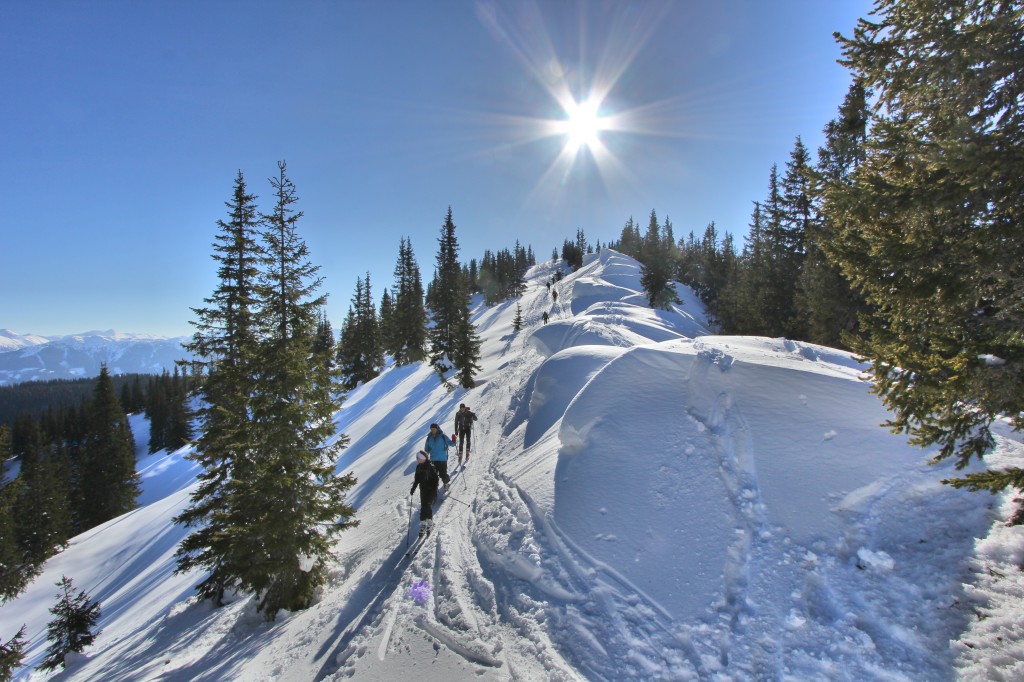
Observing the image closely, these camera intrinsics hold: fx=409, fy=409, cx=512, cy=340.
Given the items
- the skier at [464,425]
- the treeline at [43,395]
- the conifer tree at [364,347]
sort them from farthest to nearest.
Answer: the treeline at [43,395]
the conifer tree at [364,347]
the skier at [464,425]

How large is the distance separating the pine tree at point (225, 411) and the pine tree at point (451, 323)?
1323 cm

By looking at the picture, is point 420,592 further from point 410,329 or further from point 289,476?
point 410,329

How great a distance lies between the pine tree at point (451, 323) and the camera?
27.0m

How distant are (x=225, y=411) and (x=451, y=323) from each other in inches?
983

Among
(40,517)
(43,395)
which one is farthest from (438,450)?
(43,395)

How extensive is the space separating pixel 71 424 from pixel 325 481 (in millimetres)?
102644

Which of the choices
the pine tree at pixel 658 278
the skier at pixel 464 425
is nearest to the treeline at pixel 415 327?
the skier at pixel 464 425

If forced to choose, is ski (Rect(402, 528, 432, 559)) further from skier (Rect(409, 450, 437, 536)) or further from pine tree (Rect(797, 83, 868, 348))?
pine tree (Rect(797, 83, 868, 348))

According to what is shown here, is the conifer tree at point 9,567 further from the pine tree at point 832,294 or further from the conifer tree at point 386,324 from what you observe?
the pine tree at point 832,294

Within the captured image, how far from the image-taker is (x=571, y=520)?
713 centimetres

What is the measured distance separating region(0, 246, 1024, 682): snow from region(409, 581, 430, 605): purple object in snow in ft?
0.11

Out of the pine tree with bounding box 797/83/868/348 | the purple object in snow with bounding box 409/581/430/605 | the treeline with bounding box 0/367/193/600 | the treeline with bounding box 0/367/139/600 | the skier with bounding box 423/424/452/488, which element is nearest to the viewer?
the purple object in snow with bounding box 409/581/430/605

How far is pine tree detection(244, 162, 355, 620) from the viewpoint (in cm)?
962

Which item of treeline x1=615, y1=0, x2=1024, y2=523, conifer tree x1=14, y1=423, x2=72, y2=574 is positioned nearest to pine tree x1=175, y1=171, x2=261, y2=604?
treeline x1=615, y1=0, x2=1024, y2=523
